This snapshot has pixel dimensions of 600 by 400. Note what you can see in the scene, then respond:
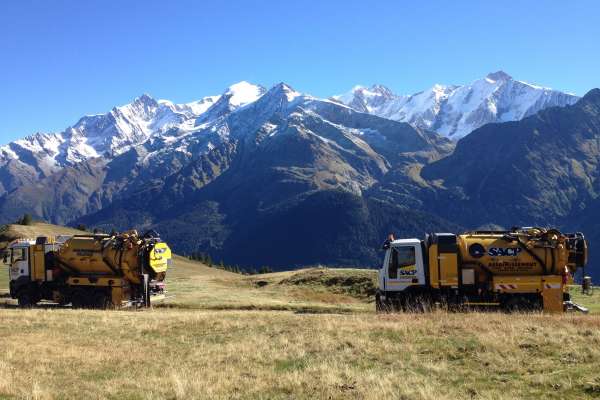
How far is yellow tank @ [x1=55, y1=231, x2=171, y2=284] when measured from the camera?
35719mm

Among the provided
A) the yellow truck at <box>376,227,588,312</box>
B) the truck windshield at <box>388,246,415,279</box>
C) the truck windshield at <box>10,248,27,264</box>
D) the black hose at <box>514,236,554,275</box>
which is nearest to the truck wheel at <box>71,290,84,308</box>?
the truck windshield at <box>10,248,27,264</box>

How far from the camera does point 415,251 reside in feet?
95.0

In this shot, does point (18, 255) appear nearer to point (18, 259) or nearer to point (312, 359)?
point (18, 259)

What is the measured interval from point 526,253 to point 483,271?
2280 millimetres

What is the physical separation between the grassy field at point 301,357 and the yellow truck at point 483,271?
7.02 metres

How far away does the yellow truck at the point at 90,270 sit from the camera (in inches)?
1398

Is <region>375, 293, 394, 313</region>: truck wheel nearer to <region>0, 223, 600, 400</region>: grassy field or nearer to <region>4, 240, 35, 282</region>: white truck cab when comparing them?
<region>0, 223, 600, 400</region>: grassy field

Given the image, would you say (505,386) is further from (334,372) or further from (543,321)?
(543,321)

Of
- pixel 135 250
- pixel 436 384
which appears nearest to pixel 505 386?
pixel 436 384

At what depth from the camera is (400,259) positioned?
2908 centimetres

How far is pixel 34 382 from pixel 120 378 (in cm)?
180

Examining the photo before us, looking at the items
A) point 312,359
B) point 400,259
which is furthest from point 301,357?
point 400,259

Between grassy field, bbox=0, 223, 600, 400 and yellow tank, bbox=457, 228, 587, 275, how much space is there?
7989 mm

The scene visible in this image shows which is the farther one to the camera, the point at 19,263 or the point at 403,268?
the point at 19,263
